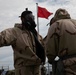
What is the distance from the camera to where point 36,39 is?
294 inches

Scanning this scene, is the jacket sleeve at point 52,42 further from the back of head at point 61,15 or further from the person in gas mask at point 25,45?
the person in gas mask at point 25,45

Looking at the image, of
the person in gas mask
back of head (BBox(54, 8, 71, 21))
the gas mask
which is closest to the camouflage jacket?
the person in gas mask

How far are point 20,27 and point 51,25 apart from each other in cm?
165

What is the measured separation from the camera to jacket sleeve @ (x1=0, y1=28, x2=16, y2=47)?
23.1 ft

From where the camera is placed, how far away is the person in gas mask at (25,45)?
23.6ft

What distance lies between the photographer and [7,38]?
7.14 m

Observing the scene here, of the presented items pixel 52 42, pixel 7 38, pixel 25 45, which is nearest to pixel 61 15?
pixel 52 42

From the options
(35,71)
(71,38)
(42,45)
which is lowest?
(35,71)

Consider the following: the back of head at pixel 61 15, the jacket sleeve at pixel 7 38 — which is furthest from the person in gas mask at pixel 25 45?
the back of head at pixel 61 15

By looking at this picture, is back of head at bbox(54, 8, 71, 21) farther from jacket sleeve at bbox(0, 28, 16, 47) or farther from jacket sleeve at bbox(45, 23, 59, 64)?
jacket sleeve at bbox(0, 28, 16, 47)

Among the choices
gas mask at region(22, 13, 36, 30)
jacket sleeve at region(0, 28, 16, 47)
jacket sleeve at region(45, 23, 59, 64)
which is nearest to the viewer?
jacket sleeve at region(45, 23, 59, 64)

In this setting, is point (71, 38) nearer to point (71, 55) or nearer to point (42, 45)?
point (71, 55)

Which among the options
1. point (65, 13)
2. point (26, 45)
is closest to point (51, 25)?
point (65, 13)

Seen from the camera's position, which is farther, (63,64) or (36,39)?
(36,39)
